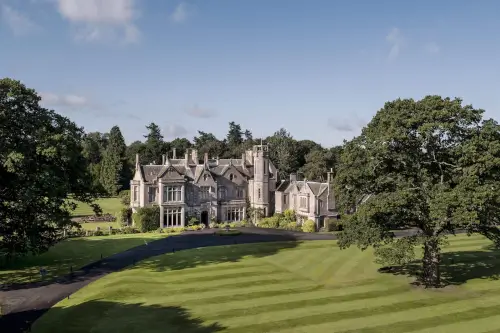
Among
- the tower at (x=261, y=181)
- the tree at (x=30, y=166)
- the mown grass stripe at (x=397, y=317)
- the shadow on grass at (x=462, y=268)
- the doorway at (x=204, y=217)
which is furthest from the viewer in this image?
the tower at (x=261, y=181)

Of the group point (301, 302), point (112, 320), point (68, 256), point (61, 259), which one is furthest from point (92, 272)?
point (301, 302)

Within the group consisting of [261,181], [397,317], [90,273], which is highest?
[261,181]

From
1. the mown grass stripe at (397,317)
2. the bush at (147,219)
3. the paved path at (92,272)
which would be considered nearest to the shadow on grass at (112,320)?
the paved path at (92,272)

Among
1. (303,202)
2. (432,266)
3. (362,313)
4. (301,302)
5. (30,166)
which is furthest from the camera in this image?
(303,202)

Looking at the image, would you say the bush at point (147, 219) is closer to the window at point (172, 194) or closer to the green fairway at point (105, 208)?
the window at point (172, 194)

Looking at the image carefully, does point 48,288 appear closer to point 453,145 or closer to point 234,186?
point 453,145

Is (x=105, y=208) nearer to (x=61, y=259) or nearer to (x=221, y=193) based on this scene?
(x=221, y=193)

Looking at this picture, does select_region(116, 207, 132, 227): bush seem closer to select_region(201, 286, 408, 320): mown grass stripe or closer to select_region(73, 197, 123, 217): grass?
select_region(73, 197, 123, 217): grass
